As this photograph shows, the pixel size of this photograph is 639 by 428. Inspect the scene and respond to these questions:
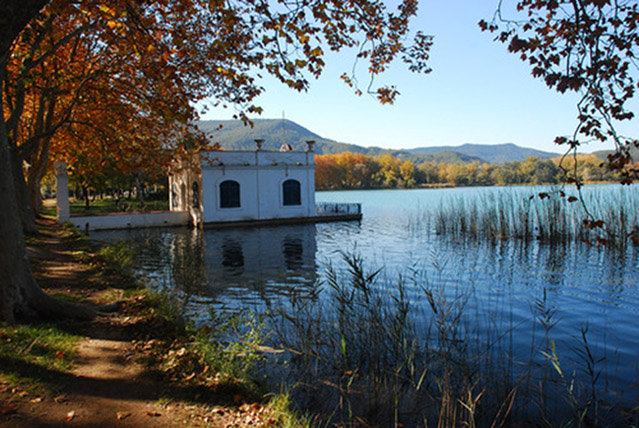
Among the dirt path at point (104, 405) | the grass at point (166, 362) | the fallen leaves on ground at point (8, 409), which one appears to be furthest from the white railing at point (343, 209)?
the fallen leaves on ground at point (8, 409)

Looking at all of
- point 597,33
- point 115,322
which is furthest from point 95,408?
point 597,33

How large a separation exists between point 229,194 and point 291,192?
4.35 meters

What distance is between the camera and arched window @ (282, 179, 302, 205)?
95.5ft

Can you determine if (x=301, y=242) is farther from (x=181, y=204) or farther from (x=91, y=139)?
(x=181, y=204)

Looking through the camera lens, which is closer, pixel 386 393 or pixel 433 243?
pixel 386 393

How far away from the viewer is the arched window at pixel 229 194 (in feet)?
88.0

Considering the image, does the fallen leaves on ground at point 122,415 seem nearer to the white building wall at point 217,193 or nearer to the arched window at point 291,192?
the white building wall at point 217,193

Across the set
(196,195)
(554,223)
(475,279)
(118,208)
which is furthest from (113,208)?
(475,279)

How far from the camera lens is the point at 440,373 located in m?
5.11

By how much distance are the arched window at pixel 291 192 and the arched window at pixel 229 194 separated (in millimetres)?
3216

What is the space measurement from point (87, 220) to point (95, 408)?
23.1 meters

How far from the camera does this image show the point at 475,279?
10641 mm

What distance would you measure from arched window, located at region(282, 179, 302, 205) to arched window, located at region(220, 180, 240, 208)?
3.22 metres

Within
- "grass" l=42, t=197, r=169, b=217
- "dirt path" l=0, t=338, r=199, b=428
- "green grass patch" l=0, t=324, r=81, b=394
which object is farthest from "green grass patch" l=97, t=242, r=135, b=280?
"grass" l=42, t=197, r=169, b=217
